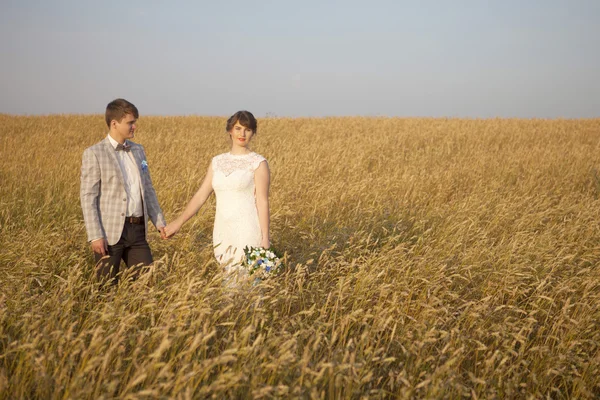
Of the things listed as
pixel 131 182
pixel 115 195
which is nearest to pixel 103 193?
pixel 115 195

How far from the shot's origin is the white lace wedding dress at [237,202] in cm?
365

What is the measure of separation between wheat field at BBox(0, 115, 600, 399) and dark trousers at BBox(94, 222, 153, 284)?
7.4 inches

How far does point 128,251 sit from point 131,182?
59 centimetres

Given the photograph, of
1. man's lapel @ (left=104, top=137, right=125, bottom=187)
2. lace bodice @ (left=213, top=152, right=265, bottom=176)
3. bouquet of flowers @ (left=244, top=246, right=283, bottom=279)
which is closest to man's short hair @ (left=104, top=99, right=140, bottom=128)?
man's lapel @ (left=104, top=137, right=125, bottom=187)

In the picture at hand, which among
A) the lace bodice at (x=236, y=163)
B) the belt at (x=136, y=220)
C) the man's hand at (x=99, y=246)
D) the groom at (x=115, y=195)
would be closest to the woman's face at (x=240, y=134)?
the lace bodice at (x=236, y=163)

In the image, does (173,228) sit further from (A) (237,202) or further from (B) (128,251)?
(A) (237,202)

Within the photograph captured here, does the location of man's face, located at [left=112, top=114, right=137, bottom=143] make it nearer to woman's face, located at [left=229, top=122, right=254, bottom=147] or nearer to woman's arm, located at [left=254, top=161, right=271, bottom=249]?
woman's face, located at [left=229, top=122, right=254, bottom=147]

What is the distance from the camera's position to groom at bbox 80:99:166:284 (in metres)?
3.45

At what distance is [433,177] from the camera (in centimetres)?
861

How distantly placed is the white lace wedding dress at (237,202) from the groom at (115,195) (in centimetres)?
67

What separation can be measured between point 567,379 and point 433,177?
606 centimetres

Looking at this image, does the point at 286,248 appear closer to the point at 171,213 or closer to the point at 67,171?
the point at 171,213

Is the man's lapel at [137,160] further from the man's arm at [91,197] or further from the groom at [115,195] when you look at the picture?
the man's arm at [91,197]

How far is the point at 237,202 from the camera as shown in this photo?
3707 mm
